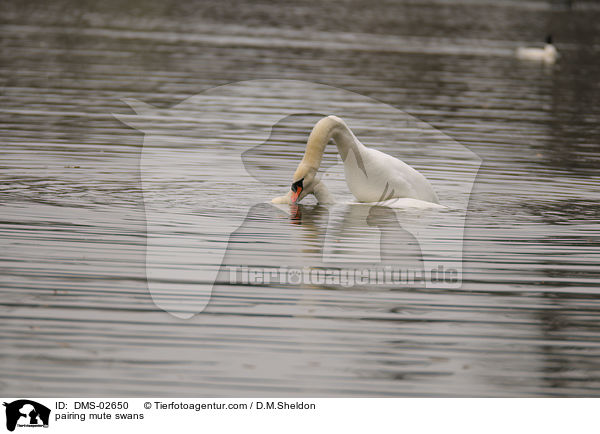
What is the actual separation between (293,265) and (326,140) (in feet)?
9.52

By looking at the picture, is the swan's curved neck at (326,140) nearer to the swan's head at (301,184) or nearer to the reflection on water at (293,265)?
the swan's head at (301,184)

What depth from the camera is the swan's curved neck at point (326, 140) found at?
42.6 feet

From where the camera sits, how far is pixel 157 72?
105 ft

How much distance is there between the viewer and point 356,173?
43.7 feet

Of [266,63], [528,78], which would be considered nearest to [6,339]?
[266,63]

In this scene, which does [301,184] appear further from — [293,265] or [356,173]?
[293,265]

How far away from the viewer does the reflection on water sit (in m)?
7.74

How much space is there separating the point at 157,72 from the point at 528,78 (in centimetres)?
1304
